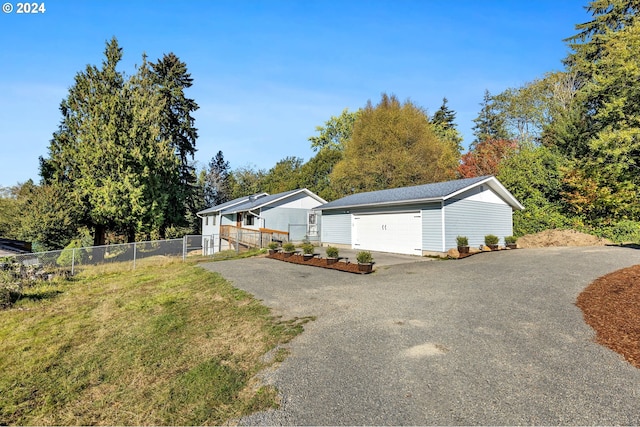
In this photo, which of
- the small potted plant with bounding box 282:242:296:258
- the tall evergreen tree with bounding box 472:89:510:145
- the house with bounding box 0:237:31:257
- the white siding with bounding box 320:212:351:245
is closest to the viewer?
the small potted plant with bounding box 282:242:296:258

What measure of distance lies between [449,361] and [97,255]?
49.7 feet

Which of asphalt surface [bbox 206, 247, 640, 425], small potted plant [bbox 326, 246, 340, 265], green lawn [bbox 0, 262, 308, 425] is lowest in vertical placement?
green lawn [bbox 0, 262, 308, 425]

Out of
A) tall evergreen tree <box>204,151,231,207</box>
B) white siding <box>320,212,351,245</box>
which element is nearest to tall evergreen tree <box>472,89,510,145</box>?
white siding <box>320,212,351,245</box>

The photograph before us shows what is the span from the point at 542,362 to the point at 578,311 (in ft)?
9.20

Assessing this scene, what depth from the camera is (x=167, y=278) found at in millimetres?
10945

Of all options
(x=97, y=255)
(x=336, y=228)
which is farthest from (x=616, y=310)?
(x=97, y=255)

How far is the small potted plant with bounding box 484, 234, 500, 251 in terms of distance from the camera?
49.9 ft

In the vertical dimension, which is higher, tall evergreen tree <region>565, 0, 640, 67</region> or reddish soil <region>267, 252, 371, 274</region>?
tall evergreen tree <region>565, 0, 640, 67</region>

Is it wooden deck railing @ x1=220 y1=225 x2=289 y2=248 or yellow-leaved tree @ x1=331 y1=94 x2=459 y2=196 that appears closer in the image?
wooden deck railing @ x1=220 y1=225 x2=289 y2=248

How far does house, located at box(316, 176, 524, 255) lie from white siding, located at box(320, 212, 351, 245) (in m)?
0.10

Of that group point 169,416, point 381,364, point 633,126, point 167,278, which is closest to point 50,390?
point 169,416

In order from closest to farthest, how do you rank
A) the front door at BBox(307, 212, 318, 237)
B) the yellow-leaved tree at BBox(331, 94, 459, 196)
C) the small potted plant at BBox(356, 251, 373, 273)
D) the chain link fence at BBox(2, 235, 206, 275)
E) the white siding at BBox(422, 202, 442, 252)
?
the small potted plant at BBox(356, 251, 373, 273) < the chain link fence at BBox(2, 235, 206, 275) < the white siding at BBox(422, 202, 442, 252) < the front door at BBox(307, 212, 318, 237) < the yellow-leaved tree at BBox(331, 94, 459, 196)

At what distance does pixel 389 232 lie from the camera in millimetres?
16203

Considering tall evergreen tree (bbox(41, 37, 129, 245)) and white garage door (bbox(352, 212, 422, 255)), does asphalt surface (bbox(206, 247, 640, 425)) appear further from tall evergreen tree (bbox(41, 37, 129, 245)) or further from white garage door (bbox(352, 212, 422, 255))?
tall evergreen tree (bbox(41, 37, 129, 245))
